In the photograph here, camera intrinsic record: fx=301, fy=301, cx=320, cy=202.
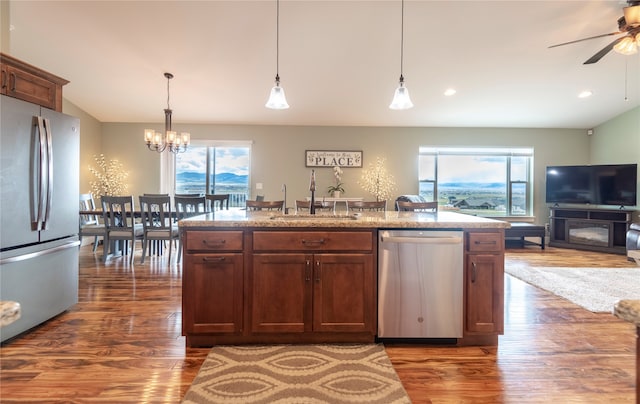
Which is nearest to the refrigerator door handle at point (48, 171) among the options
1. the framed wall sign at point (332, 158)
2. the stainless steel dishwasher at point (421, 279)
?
the stainless steel dishwasher at point (421, 279)

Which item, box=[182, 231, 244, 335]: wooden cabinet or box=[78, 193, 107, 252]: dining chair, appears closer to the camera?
box=[182, 231, 244, 335]: wooden cabinet

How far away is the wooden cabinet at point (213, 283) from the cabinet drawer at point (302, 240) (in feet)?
0.51

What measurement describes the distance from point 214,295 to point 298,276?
58 centimetres

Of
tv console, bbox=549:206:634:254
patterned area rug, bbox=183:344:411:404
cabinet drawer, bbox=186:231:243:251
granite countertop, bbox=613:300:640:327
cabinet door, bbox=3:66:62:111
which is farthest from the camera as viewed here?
tv console, bbox=549:206:634:254

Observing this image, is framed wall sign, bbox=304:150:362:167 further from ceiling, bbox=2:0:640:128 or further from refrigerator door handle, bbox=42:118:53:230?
refrigerator door handle, bbox=42:118:53:230

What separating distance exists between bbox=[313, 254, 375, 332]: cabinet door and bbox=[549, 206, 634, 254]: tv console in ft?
19.6

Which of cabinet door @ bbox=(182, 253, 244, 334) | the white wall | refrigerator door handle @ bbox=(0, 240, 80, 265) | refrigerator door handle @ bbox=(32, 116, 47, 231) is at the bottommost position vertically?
cabinet door @ bbox=(182, 253, 244, 334)

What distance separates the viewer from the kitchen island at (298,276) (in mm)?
2037

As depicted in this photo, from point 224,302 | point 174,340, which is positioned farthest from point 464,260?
point 174,340

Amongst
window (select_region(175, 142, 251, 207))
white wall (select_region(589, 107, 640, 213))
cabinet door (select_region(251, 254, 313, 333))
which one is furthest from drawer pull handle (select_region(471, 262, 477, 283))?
white wall (select_region(589, 107, 640, 213))

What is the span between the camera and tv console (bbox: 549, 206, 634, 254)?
542 centimetres

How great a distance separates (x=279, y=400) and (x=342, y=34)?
12.7ft

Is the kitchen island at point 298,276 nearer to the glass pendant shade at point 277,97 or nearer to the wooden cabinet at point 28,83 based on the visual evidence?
the glass pendant shade at point 277,97

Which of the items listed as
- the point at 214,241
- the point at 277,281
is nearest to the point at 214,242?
the point at 214,241
